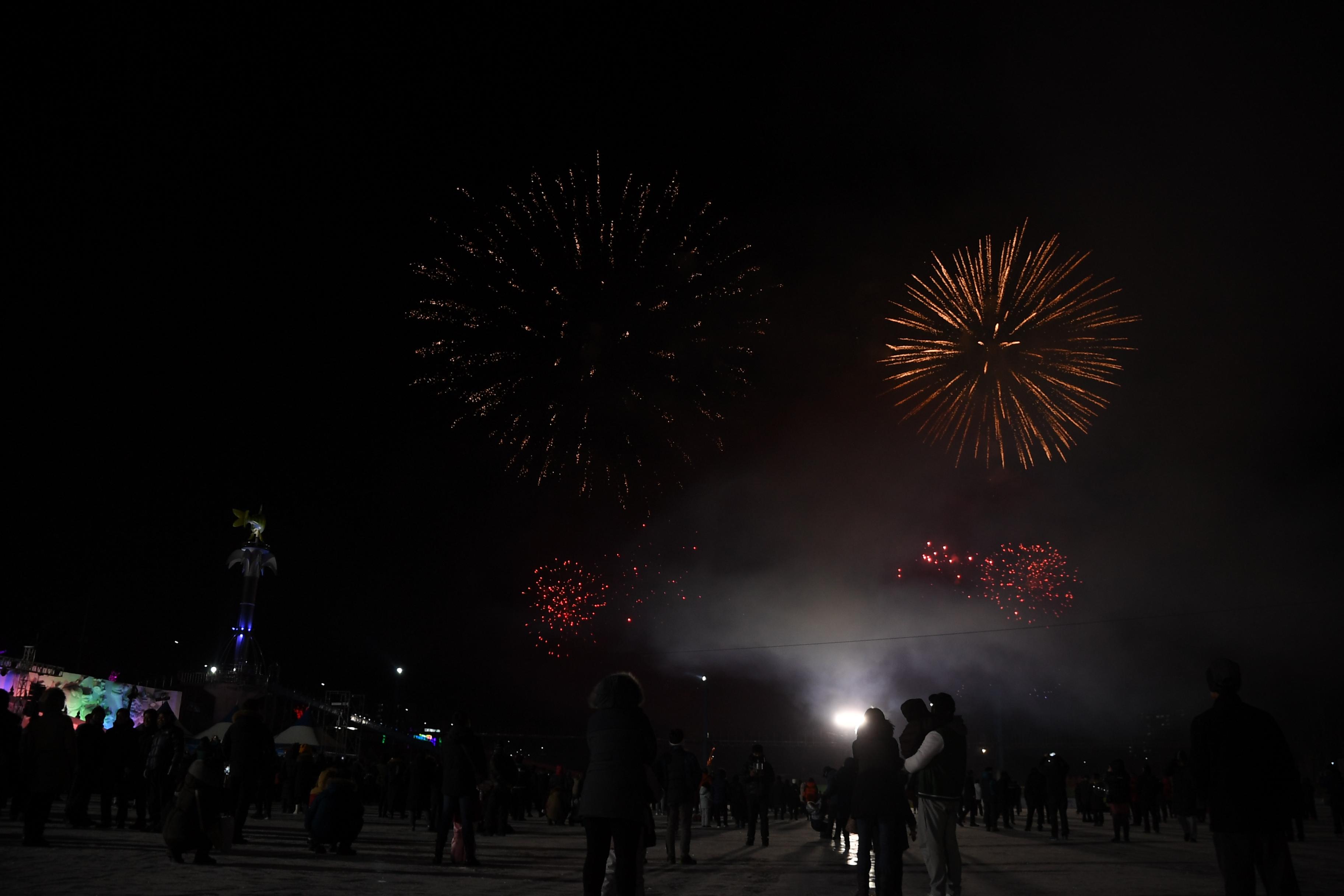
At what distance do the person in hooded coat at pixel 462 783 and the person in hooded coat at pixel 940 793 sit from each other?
458 cm

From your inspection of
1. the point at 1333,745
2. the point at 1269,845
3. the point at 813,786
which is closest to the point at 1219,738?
the point at 1269,845

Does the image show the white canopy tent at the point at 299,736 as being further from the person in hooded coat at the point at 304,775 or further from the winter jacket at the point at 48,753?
the winter jacket at the point at 48,753

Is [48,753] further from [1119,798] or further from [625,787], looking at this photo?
[1119,798]

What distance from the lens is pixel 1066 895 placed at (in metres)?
8.68

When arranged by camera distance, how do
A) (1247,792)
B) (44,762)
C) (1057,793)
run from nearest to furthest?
(1247,792)
(44,762)
(1057,793)

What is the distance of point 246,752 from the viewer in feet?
35.7

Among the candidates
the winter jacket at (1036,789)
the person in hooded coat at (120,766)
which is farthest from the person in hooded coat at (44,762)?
the winter jacket at (1036,789)

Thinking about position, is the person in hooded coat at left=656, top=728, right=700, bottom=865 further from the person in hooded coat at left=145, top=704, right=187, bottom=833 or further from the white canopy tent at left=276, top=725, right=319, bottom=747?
the white canopy tent at left=276, top=725, right=319, bottom=747

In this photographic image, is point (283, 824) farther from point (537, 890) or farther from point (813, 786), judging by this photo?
point (813, 786)

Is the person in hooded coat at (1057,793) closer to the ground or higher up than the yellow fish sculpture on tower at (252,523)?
closer to the ground

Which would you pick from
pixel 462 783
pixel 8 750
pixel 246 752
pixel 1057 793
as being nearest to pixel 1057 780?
pixel 1057 793

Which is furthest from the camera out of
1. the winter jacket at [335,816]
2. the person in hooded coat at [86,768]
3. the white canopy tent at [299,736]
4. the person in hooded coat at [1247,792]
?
the white canopy tent at [299,736]

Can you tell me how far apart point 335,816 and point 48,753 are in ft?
9.85

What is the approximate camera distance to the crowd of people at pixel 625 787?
562 centimetres
